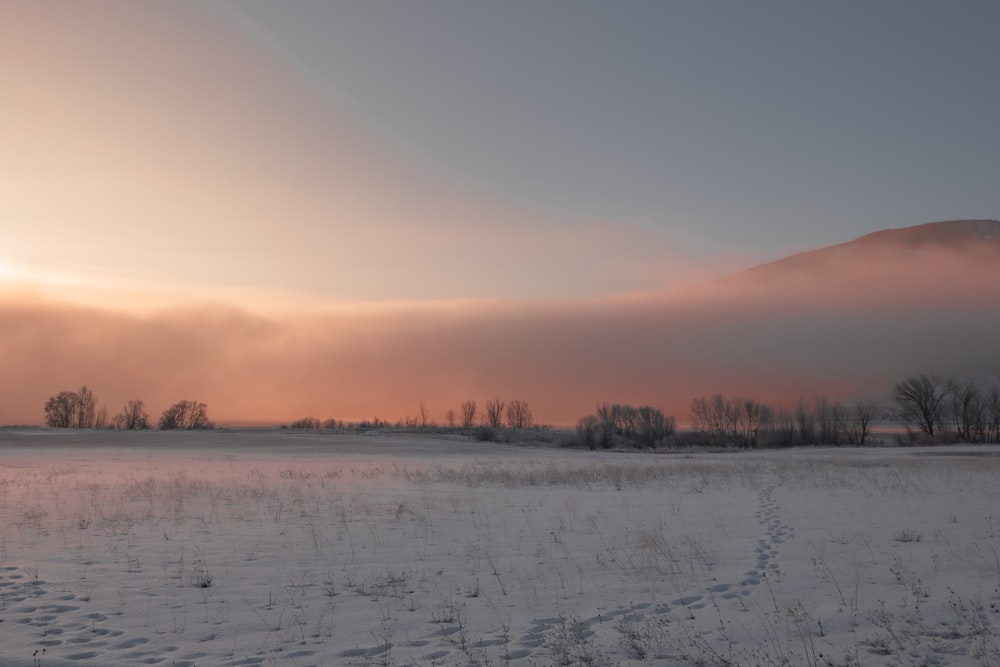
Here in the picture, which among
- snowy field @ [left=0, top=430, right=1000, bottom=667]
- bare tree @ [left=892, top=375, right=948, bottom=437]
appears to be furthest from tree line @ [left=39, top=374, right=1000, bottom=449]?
snowy field @ [left=0, top=430, right=1000, bottom=667]

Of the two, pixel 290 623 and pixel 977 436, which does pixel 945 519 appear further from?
pixel 977 436

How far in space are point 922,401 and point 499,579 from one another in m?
116

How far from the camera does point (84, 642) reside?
25.0 ft

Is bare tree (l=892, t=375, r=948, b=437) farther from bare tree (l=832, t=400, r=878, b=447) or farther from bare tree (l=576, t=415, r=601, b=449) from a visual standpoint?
bare tree (l=576, t=415, r=601, b=449)

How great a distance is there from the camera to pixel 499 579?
35.2 ft

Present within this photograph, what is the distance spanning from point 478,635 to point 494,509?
1170 cm

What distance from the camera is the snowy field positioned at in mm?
7301

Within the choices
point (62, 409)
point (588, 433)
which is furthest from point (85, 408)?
point (588, 433)

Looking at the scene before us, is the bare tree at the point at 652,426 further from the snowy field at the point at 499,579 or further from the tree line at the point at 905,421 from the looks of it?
the snowy field at the point at 499,579

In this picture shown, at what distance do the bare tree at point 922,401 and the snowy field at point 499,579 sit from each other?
95683 mm

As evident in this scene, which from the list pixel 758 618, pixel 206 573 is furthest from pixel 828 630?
pixel 206 573

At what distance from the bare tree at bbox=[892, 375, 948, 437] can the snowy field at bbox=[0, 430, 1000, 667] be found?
95683mm

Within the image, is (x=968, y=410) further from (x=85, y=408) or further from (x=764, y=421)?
(x=85, y=408)

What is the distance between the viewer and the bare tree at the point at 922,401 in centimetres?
10150
